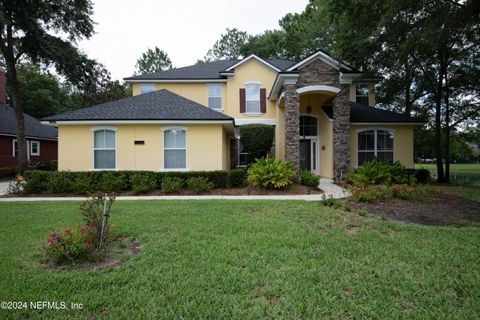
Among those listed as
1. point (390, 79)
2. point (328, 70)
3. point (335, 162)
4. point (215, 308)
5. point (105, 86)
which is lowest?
point (215, 308)

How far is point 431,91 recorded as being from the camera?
1764cm

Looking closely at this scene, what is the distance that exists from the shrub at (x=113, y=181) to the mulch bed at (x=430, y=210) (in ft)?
29.7

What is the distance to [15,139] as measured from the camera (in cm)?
2038

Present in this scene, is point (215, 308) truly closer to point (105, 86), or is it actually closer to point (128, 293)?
point (128, 293)

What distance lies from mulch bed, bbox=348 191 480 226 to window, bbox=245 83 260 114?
10.6 m

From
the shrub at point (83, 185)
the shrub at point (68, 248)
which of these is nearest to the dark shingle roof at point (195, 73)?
the shrub at point (83, 185)

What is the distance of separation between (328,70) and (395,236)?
32.9ft

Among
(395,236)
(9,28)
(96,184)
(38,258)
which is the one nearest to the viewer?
(38,258)

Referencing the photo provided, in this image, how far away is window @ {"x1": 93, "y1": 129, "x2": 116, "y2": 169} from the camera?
38.8ft

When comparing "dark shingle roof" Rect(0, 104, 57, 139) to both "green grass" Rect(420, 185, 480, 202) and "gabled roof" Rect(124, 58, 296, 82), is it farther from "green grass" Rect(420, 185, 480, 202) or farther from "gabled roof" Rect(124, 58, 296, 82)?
"green grass" Rect(420, 185, 480, 202)

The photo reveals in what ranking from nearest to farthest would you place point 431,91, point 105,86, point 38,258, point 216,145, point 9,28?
1. point 38,258
2. point 216,145
3. point 9,28
4. point 431,91
5. point 105,86

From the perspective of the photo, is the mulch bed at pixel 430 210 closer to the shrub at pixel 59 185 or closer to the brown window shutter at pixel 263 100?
the brown window shutter at pixel 263 100

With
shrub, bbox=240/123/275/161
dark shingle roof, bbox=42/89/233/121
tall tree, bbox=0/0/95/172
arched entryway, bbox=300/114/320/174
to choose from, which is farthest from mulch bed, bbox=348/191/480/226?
tall tree, bbox=0/0/95/172

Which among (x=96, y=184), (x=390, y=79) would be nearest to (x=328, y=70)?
(x=390, y=79)
